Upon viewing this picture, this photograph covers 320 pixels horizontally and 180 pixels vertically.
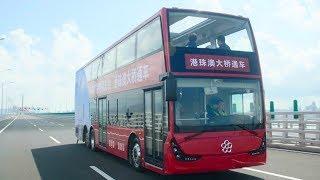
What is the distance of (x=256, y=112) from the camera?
914cm

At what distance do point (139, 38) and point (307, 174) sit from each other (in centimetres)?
513

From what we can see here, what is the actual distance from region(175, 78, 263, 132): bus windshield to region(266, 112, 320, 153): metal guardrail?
6.21m

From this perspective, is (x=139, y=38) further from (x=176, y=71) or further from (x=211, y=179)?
(x=211, y=179)

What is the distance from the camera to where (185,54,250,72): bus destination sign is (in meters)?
8.87

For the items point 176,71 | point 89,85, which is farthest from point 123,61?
point 89,85

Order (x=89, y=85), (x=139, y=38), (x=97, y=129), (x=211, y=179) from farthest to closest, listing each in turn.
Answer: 1. (x=89, y=85)
2. (x=97, y=129)
3. (x=139, y=38)
4. (x=211, y=179)

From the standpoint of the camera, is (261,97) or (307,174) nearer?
(261,97)

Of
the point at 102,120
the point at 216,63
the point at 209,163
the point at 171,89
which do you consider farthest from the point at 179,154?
the point at 102,120

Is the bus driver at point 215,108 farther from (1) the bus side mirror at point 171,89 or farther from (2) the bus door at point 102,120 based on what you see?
(2) the bus door at point 102,120

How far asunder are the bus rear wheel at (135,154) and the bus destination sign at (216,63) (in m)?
2.85

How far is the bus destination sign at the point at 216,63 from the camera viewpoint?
8867mm

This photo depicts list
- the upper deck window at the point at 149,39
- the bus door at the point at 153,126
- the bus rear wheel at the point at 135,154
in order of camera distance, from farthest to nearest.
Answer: the bus rear wheel at the point at 135,154 → the upper deck window at the point at 149,39 → the bus door at the point at 153,126

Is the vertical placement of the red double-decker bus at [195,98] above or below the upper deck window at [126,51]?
below

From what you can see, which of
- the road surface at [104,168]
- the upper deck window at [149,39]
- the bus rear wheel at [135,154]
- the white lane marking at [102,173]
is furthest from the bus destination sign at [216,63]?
the white lane marking at [102,173]
